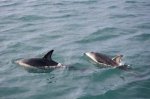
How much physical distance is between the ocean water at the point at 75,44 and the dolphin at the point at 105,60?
0.97 ft

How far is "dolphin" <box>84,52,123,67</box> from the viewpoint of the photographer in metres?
13.6

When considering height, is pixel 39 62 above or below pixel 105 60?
above

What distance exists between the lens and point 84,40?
16984 mm

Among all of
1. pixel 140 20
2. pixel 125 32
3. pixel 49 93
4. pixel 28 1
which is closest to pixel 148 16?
pixel 140 20

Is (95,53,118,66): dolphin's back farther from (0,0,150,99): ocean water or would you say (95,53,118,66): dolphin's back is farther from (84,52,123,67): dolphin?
(0,0,150,99): ocean water

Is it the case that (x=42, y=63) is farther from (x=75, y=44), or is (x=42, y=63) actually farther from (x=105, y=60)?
(x=75, y=44)

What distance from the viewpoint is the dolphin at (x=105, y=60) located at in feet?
44.7

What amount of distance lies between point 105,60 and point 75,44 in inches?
120

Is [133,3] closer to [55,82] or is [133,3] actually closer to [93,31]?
[93,31]

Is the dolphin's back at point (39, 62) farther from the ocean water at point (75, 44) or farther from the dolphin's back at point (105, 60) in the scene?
the dolphin's back at point (105, 60)

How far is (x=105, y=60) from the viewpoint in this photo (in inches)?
545

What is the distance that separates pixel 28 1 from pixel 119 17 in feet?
27.0

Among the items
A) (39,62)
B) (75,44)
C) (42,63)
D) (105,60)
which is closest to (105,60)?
(105,60)

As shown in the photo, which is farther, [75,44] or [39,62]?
[75,44]
